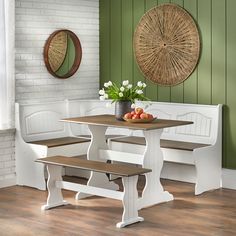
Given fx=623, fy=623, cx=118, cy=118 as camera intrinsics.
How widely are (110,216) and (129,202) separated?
320mm

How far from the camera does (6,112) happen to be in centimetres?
712

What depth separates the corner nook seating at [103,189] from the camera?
5516 mm

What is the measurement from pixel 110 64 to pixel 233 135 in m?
2.01

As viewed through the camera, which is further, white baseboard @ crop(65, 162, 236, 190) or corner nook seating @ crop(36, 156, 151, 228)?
white baseboard @ crop(65, 162, 236, 190)

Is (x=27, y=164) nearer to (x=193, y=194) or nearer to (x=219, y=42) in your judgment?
(x=193, y=194)

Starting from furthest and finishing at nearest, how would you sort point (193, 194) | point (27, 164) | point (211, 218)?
point (27, 164) < point (193, 194) < point (211, 218)

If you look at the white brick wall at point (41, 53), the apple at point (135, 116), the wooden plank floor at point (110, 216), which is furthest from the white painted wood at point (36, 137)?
the apple at point (135, 116)

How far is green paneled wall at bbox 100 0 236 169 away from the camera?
6875 millimetres

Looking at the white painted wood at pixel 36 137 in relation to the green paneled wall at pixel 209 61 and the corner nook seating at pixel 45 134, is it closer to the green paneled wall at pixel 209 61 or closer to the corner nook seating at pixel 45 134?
the corner nook seating at pixel 45 134

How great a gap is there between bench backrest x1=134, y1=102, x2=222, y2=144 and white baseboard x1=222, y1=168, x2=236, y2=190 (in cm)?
37

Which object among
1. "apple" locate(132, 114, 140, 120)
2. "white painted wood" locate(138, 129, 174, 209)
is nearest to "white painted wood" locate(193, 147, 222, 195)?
"white painted wood" locate(138, 129, 174, 209)

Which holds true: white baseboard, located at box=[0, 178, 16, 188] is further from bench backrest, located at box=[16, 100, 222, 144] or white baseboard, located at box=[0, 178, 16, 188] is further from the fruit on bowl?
the fruit on bowl

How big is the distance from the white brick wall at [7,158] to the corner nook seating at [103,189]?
1133 millimetres

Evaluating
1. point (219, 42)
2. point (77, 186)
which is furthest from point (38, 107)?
point (219, 42)
